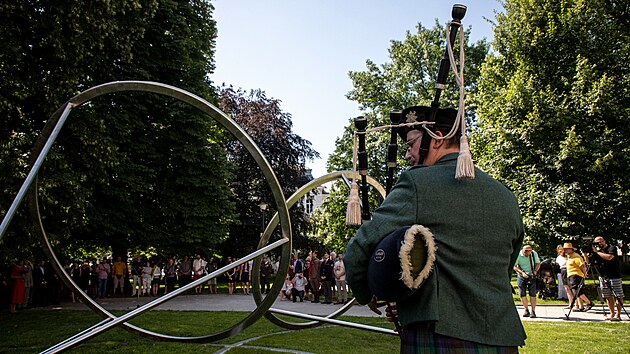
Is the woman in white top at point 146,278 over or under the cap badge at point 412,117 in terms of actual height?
under

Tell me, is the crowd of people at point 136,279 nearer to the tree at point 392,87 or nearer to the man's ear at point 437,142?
the tree at point 392,87

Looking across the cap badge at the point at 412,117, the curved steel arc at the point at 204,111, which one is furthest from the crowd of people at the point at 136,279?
the cap badge at the point at 412,117

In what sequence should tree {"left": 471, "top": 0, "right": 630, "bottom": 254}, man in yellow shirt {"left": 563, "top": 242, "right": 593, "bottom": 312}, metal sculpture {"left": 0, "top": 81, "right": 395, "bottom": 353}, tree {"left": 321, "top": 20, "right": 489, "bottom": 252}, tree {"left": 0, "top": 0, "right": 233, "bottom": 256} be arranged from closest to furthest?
metal sculpture {"left": 0, "top": 81, "right": 395, "bottom": 353}, tree {"left": 0, "top": 0, "right": 233, "bottom": 256}, man in yellow shirt {"left": 563, "top": 242, "right": 593, "bottom": 312}, tree {"left": 471, "top": 0, "right": 630, "bottom": 254}, tree {"left": 321, "top": 20, "right": 489, "bottom": 252}

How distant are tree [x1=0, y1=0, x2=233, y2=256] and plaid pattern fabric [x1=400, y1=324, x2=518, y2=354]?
12952mm

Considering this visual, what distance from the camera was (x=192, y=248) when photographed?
2356 cm

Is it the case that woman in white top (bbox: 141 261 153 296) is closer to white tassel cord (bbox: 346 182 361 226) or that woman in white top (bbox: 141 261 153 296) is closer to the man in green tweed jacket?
white tassel cord (bbox: 346 182 361 226)

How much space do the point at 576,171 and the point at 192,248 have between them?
17.5 metres

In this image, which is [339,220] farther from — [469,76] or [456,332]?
[456,332]

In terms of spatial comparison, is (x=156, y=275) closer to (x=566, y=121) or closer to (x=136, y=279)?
(x=136, y=279)

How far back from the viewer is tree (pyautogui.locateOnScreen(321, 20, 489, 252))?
33.5 meters

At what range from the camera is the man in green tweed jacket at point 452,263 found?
2.54 meters

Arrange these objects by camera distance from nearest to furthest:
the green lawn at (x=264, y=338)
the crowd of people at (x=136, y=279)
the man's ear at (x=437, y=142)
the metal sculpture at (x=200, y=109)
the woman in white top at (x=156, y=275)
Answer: the man's ear at (x=437, y=142) → the metal sculpture at (x=200, y=109) → the green lawn at (x=264, y=338) → the crowd of people at (x=136, y=279) → the woman in white top at (x=156, y=275)

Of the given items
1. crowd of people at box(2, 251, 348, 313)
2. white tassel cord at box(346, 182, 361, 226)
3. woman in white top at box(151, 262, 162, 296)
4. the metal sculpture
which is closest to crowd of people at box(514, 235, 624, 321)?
crowd of people at box(2, 251, 348, 313)

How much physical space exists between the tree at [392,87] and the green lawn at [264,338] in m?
20.4
